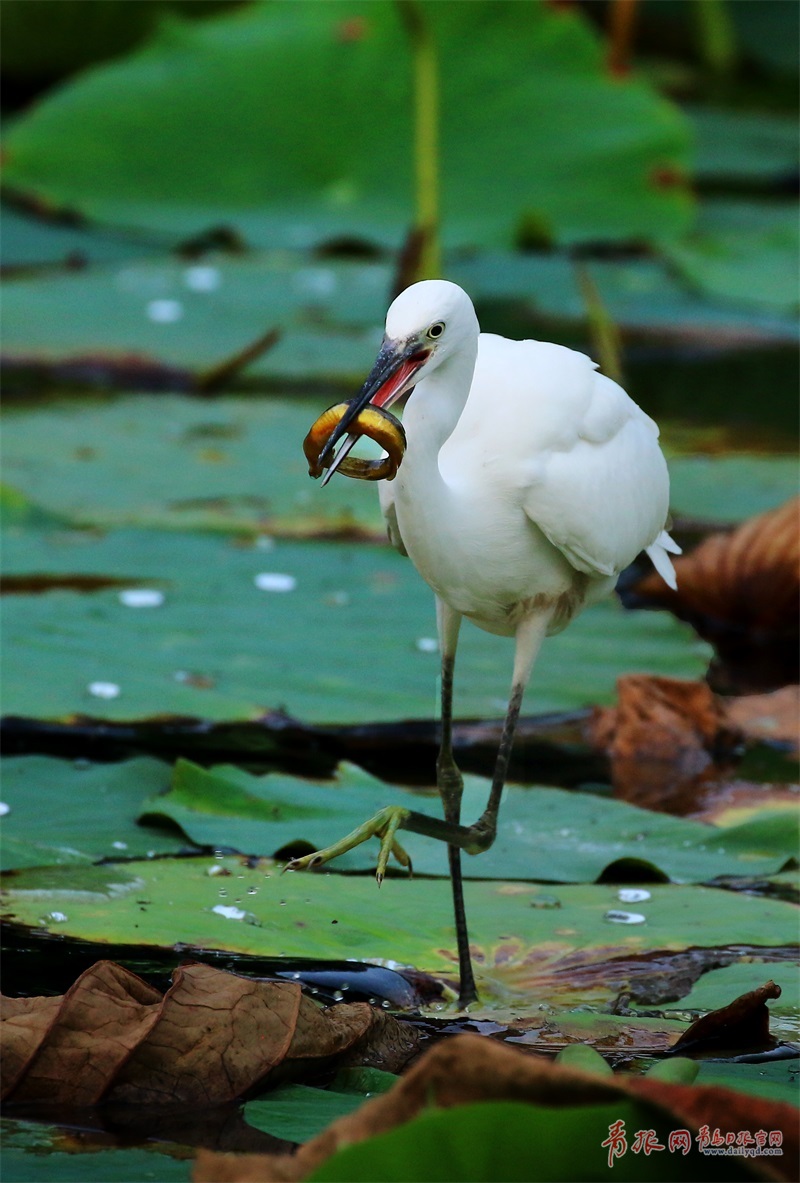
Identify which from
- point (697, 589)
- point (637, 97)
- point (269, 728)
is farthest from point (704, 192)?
point (269, 728)

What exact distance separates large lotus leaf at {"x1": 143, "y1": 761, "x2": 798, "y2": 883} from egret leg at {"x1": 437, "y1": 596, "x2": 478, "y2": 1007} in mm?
63

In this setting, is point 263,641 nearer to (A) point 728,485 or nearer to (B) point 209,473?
(B) point 209,473

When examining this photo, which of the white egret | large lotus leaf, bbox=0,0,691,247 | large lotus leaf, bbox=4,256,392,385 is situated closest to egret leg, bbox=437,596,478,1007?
the white egret

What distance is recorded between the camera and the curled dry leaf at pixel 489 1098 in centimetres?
115

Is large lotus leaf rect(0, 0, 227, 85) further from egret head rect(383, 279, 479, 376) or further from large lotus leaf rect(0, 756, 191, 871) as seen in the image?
egret head rect(383, 279, 479, 376)

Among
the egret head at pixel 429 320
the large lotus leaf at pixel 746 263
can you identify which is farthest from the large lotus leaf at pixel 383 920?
the large lotus leaf at pixel 746 263

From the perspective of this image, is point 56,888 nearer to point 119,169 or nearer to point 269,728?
point 269,728

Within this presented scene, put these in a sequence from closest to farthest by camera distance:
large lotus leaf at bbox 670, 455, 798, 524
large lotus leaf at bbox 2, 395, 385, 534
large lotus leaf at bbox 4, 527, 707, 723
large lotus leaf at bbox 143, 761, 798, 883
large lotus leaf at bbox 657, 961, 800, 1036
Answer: large lotus leaf at bbox 657, 961, 800, 1036, large lotus leaf at bbox 143, 761, 798, 883, large lotus leaf at bbox 4, 527, 707, 723, large lotus leaf at bbox 2, 395, 385, 534, large lotus leaf at bbox 670, 455, 798, 524

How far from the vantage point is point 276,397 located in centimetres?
452

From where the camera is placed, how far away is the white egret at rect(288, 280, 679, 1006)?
179 cm

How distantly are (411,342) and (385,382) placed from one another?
51 millimetres

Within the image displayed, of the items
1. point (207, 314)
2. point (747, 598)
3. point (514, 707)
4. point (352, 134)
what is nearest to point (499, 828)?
point (514, 707)

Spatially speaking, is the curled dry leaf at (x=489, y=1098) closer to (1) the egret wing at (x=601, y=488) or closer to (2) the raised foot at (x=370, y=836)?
(2) the raised foot at (x=370, y=836)

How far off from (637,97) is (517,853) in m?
4.02
